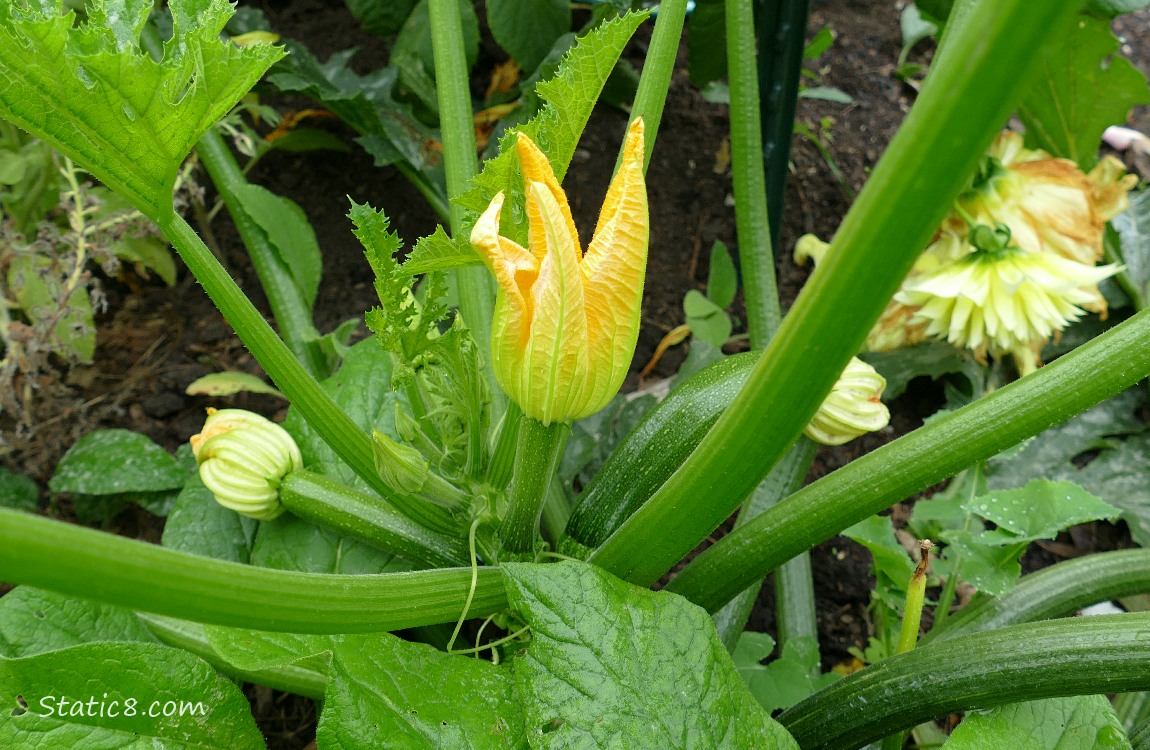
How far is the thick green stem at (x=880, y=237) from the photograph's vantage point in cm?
43

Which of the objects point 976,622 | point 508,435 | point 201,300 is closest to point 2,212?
point 201,300

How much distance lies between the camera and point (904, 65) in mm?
2375

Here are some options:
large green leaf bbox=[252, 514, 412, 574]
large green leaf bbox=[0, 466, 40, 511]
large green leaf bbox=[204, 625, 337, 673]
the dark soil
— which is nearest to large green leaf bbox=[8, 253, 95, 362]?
the dark soil

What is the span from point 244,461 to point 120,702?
0.96 feet

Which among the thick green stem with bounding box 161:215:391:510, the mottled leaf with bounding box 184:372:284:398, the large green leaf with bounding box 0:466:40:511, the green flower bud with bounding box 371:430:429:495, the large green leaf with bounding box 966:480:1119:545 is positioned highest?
the thick green stem with bounding box 161:215:391:510

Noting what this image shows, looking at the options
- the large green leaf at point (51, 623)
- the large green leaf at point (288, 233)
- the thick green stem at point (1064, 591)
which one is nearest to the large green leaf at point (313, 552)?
the large green leaf at point (51, 623)

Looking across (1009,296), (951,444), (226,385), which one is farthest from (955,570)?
(226,385)

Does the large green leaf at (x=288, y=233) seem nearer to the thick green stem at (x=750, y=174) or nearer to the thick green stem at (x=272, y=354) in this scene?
the thick green stem at (x=272, y=354)

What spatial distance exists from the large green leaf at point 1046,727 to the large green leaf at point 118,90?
34.4 inches

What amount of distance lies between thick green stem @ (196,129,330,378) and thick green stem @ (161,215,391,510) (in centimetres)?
50

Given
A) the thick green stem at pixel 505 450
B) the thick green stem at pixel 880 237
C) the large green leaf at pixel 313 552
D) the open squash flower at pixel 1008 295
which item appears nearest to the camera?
the thick green stem at pixel 880 237

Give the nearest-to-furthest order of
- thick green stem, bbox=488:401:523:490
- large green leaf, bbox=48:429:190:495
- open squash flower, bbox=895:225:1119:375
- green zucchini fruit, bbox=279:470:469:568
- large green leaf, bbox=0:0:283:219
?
large green leaf, bbox=0:0:283:219 → thick green stem, bbox=488:401:523:490 → green zucchini fruit, bbox=279:470:469:568 → large green leaf, bbox=48:429:190:495 → open squash flower, bbox=895:225:1119:375

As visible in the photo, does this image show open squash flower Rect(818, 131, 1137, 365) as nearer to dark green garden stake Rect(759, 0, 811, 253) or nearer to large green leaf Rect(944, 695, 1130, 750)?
dark green garden stake Rect(759, 0, 811, 253)

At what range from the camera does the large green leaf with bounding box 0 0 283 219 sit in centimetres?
72
